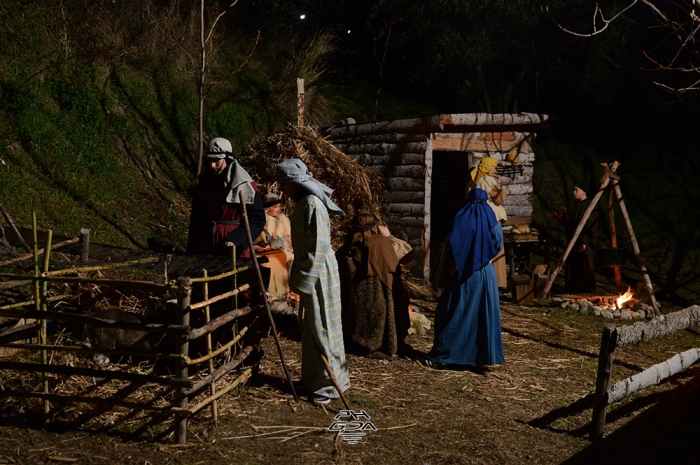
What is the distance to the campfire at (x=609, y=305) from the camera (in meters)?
10.2

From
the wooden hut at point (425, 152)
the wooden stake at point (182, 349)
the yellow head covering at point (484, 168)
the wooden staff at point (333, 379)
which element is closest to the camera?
the wooden stake at point (182, 349)

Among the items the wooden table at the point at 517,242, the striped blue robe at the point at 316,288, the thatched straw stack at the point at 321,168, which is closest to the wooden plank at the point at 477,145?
the thatched straw stack at the point at 321,168

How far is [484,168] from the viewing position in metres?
11.4

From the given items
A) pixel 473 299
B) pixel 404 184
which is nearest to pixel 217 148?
pixel 473 299

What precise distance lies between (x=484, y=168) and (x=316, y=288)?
638 cm

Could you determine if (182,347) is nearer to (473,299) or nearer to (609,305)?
(473,299)

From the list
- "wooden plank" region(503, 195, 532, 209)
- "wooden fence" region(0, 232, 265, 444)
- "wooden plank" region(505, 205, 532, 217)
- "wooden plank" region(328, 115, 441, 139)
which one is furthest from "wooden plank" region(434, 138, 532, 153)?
"wooden fence" region(0, 232, 265, 444)

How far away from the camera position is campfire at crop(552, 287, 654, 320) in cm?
1020

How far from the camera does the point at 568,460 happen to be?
5.11 metres

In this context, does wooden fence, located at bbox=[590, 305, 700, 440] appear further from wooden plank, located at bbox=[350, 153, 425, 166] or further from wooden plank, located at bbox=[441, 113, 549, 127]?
wooden plank, located at bbox=[350, 153, 425, 166]

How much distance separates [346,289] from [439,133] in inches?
211

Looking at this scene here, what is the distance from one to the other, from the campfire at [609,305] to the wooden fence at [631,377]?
354 centimetres

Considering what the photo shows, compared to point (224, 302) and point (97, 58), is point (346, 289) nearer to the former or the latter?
point (224, 302)

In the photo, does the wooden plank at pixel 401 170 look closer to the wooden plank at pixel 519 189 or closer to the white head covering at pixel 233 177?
the wooden plank at pixel 519 189
